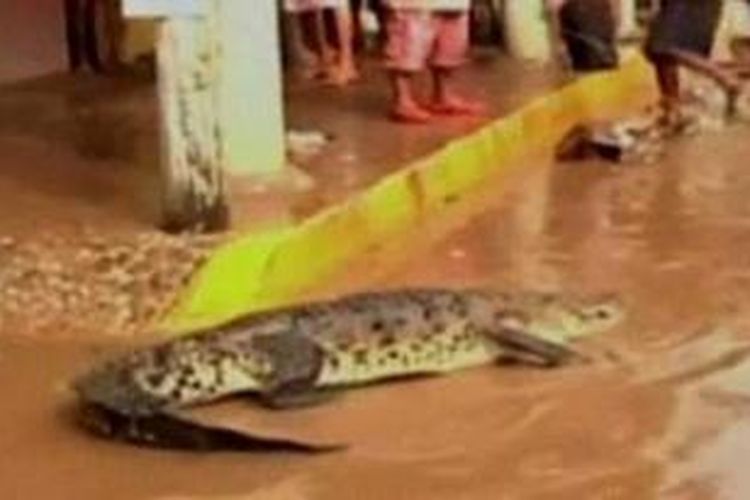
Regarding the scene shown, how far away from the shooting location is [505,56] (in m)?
17.3

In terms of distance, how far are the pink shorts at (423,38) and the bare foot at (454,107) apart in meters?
0.25

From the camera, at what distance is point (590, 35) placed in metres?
16.2

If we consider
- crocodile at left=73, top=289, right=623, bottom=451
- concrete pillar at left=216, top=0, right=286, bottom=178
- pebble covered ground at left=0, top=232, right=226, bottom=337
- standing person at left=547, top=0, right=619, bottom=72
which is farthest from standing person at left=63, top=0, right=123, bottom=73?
crocodile at left=73, top=289, right=623, bottom=451

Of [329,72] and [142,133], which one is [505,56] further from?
[142,133]

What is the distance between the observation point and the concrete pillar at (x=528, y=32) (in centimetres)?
1719

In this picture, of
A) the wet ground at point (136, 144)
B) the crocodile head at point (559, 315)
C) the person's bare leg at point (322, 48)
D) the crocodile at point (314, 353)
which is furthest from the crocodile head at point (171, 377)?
the person's bare leg at point (322, 48)

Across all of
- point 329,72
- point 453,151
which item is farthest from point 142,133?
point 329,72

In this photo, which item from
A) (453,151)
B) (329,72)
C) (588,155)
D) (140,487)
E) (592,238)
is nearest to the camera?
(140,487)

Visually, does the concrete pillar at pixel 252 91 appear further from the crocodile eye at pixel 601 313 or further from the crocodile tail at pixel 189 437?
the crocodile tail at pixel 189 437

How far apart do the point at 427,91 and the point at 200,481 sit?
25.1 ft

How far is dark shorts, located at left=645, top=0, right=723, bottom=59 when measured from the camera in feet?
47.5

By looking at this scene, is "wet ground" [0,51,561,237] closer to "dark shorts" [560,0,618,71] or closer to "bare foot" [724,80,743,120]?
"dark shorts" [560,0,618,71]

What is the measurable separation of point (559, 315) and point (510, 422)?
3.50 feet

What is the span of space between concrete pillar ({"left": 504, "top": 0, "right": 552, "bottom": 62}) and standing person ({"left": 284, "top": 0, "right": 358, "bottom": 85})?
5.50 ft
